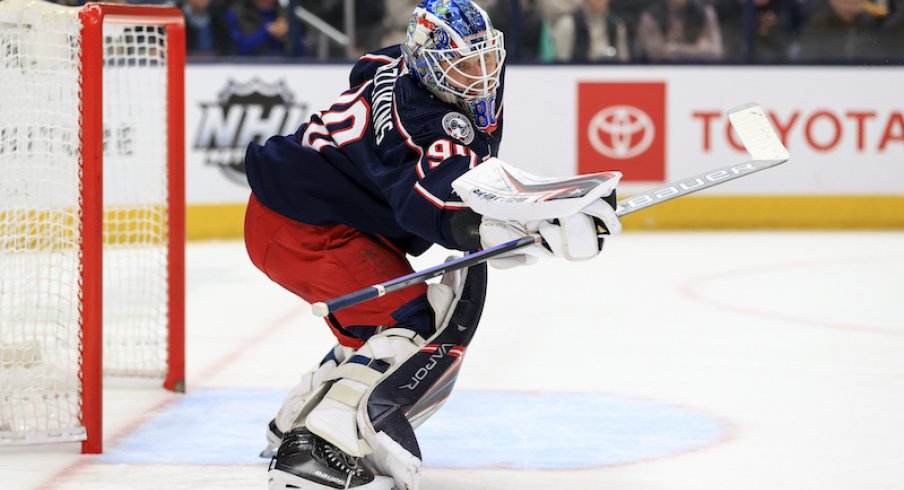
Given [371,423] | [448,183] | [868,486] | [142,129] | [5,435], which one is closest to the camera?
[448,183]

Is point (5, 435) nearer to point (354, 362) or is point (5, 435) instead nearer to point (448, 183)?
point (354, 362)

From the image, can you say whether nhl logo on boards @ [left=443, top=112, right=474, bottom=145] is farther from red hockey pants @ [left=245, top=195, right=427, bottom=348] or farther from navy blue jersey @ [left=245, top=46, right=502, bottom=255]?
red hockey pants @ [left=245, top=195, right=427, bottom=348]

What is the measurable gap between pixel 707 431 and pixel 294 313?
6.95ft

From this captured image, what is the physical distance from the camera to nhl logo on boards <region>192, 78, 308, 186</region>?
6898 millimetres

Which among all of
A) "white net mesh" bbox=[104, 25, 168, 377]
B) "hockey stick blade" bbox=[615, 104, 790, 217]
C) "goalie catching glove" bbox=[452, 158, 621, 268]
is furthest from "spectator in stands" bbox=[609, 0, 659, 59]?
"goalie catching glove" bbox=[452, 158, 621, 268]

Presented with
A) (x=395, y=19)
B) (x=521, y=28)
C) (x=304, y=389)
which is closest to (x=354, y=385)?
(x=304, y=389)

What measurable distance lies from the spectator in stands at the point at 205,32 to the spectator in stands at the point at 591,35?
67.0 inches

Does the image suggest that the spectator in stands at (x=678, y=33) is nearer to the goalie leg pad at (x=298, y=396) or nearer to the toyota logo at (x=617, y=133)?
the toyota logo at (x=617, y=133)

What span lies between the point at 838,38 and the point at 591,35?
1326 mm

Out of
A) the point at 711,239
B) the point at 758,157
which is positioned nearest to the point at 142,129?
the point at 758,157

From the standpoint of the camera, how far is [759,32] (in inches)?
297

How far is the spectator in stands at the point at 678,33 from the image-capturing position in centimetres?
746

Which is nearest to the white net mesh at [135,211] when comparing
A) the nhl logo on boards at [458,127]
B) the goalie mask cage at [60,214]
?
the goalie mask cage at [60,214]

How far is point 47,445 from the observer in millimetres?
3092
